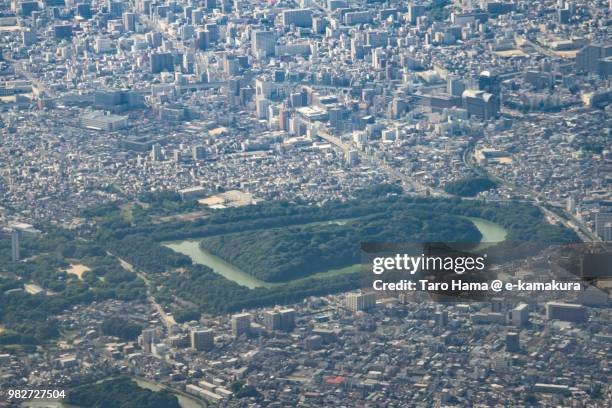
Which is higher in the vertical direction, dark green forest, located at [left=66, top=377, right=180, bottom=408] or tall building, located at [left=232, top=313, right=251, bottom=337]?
dark green forest, located at [left=66, top=377, right=180, bottom=408]

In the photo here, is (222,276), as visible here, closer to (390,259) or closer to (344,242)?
(344,242)

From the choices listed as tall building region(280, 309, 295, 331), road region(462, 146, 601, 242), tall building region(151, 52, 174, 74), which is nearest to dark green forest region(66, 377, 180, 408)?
tall building region(280, 309, 295, 331)

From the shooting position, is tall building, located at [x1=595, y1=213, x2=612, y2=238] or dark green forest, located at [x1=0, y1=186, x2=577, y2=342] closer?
dark green forest, located at [x1=0, y1=186, x2=577, y2=342]

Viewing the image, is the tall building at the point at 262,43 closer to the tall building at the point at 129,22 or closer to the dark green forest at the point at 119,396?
the tall building at the point at 129,22

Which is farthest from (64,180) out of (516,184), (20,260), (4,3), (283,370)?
(4,3)

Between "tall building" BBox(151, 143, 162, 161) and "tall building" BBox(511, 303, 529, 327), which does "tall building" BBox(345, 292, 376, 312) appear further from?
"tall building" BBox(151, 143, 162, 161)

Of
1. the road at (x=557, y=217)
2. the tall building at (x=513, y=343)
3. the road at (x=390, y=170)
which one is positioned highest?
the tall building at (x=513, y=343)

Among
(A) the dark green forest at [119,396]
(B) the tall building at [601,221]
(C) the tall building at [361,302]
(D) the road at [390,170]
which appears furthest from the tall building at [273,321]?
(D) the road at [390,170]
